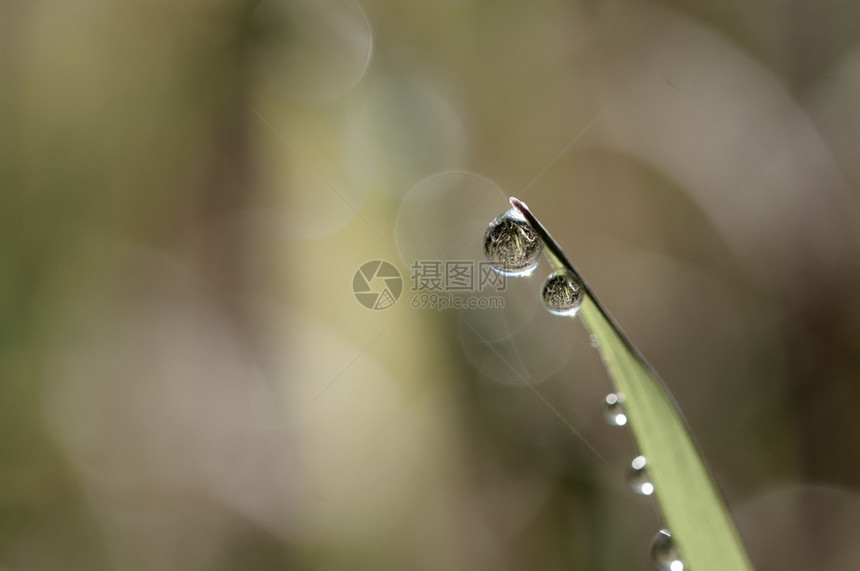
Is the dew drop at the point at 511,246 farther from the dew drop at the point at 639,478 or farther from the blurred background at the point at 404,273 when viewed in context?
the blurred background at the point at 404,273

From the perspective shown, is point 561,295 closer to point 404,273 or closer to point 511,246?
point 511,246

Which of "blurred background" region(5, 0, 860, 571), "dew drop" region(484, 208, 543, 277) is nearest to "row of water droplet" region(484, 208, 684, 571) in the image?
"dew drop" region(484, 208, 543, 277)

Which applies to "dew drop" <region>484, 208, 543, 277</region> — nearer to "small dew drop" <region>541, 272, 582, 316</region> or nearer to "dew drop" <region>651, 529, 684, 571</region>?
"small dew drop" <region>541, 272, 582, 316</region>

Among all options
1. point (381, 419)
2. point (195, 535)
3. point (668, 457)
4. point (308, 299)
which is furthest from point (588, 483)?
point (668, 457)

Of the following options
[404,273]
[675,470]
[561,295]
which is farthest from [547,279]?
[404,273]

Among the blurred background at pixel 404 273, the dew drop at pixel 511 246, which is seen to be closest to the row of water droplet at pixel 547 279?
the dew drop at pixel 511 246

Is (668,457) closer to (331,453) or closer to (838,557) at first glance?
(331,453)
